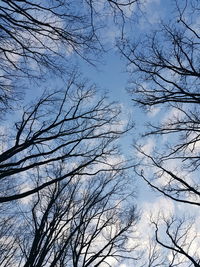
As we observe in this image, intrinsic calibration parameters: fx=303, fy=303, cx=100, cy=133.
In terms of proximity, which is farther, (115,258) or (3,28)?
(115,258)

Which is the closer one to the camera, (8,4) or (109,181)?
(8,4)

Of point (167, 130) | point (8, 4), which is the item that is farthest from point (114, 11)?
point (167, 130)

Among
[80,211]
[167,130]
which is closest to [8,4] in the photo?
[167,130]

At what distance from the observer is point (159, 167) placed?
8.12m

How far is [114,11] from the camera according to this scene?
5.33 meters

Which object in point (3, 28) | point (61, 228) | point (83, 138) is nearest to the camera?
point (3, 28)

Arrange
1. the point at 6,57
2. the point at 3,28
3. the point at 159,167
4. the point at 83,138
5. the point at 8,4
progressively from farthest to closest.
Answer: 1. the point at 83,138
2. the point at 159,167
3. the point at 6,57
4. the point at 3,28
5. the point at 8,4

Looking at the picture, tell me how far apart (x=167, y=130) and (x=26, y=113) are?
4110 millimetres

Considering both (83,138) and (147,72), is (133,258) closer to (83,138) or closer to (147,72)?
(83,138)

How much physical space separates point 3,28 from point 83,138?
4148 millimetres

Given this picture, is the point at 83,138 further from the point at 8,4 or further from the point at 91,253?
the point at 91,253

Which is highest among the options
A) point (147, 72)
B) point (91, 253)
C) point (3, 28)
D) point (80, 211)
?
point (147, 72)

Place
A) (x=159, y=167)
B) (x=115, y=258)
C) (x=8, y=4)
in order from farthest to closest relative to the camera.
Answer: (x=115, y=258), (x=159, y=167), (x=8, y=4)

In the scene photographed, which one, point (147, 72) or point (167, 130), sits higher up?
point (147, 72)
